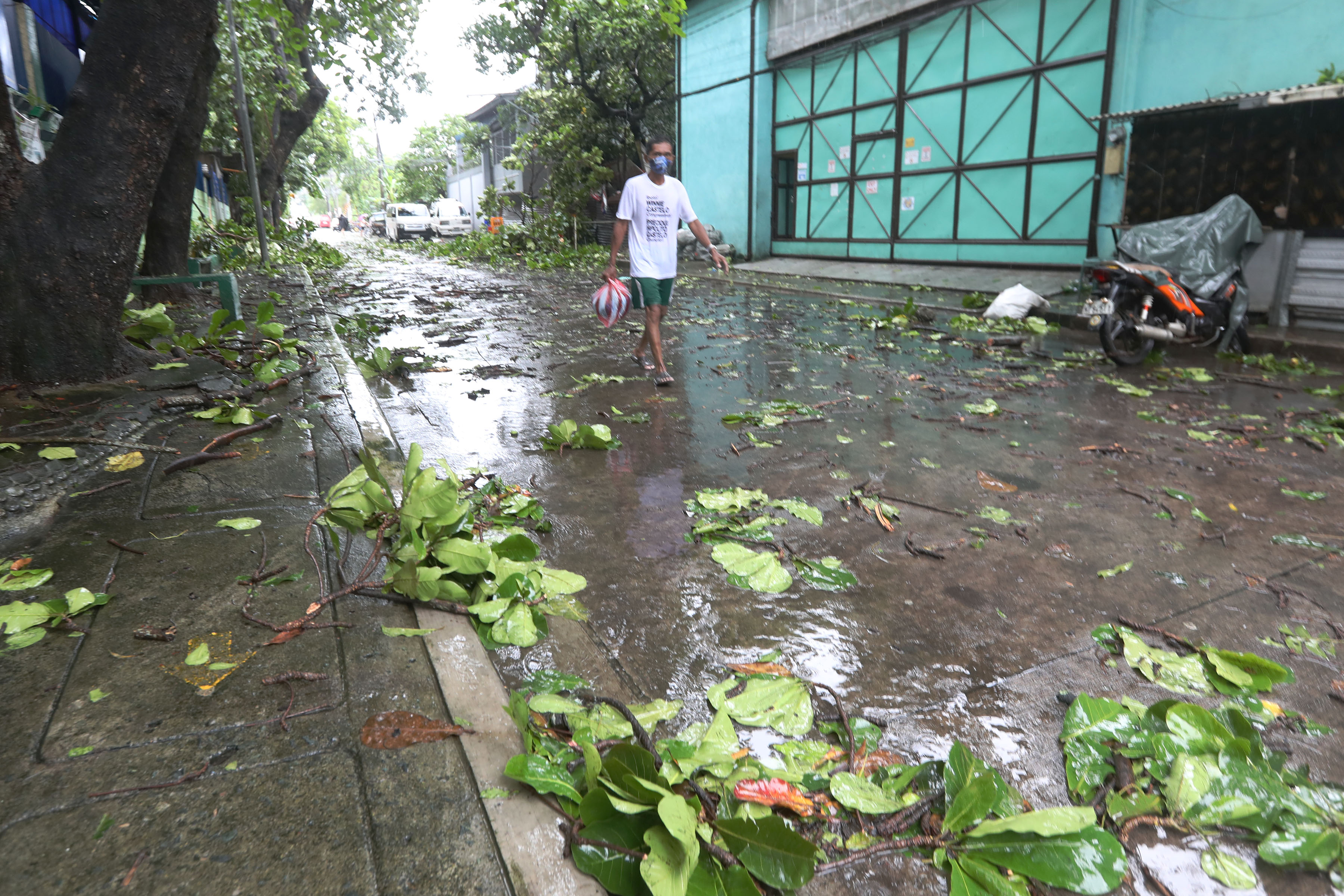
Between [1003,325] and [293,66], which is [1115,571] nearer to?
[1003,325]

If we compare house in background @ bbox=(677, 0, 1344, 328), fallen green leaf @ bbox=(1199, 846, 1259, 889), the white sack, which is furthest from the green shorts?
house in background @ bbox=(677, 0, 1344, 328)

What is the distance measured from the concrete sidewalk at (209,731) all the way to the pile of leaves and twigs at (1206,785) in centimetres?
164

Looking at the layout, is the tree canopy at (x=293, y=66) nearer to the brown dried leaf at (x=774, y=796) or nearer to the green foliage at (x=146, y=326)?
the green foliage at (x=146, y=326)

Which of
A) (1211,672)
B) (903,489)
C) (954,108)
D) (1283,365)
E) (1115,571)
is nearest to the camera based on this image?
(1211,672)

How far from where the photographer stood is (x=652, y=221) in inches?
289

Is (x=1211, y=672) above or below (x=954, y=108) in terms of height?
below

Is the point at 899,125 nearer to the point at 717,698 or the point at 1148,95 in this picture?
the point at 1148,95

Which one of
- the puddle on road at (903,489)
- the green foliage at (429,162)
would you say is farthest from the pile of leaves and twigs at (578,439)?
the green foliage at (429,162)

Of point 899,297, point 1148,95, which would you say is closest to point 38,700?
point 899,297

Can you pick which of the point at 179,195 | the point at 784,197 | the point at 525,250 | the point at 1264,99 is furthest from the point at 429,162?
the point at 1264,99

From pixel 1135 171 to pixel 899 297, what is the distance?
370 cm

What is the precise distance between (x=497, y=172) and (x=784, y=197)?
31.3 metres

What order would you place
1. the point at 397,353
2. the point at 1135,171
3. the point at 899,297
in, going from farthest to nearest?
the point at 899,297, the point at 1135,171, the point at 397,353

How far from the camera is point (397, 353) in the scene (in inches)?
332
